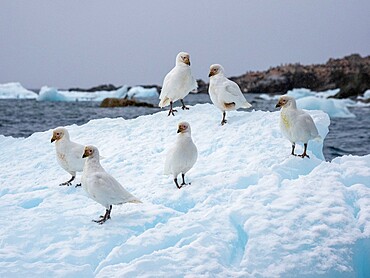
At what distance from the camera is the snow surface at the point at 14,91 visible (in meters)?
69.1

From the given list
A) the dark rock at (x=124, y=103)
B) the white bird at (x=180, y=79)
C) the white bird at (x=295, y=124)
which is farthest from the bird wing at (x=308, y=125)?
the dark rock at (x=124, y=103)

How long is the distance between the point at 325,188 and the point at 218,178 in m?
1.14

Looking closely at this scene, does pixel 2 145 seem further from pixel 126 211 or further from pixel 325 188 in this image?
pixel 325 188

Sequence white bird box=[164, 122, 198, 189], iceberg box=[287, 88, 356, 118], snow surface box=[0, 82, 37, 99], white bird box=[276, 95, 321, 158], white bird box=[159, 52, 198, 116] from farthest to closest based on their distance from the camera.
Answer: snow surface box=[0, 82, 37, 99] → iceberg box=[287, 88, 356, 118] → white bird box=[159, 52, 198, 116] → white bird box=[276, 95, 321, 158] → white bird box=[164, 122, 198, 189]

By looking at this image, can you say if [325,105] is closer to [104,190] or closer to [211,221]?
[211,221]

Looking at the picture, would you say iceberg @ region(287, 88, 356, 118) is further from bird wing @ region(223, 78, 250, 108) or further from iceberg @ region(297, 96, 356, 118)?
bird wing @ region(223, 78, 250, 108)

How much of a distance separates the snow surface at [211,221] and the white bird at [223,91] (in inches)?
29.7

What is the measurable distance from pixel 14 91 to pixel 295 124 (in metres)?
70.3

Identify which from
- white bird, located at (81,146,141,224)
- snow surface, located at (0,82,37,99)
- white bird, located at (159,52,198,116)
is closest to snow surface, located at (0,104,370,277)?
white bird, located at (81,146,141,224)

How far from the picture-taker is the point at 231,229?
15.1ft

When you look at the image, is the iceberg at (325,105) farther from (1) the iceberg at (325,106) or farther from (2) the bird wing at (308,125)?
(2) the bird wing at (308,125)

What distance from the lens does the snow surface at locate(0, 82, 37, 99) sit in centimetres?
6906

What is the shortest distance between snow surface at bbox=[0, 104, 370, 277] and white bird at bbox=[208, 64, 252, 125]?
2.47 ft

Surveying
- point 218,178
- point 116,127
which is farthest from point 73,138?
point 218,178
